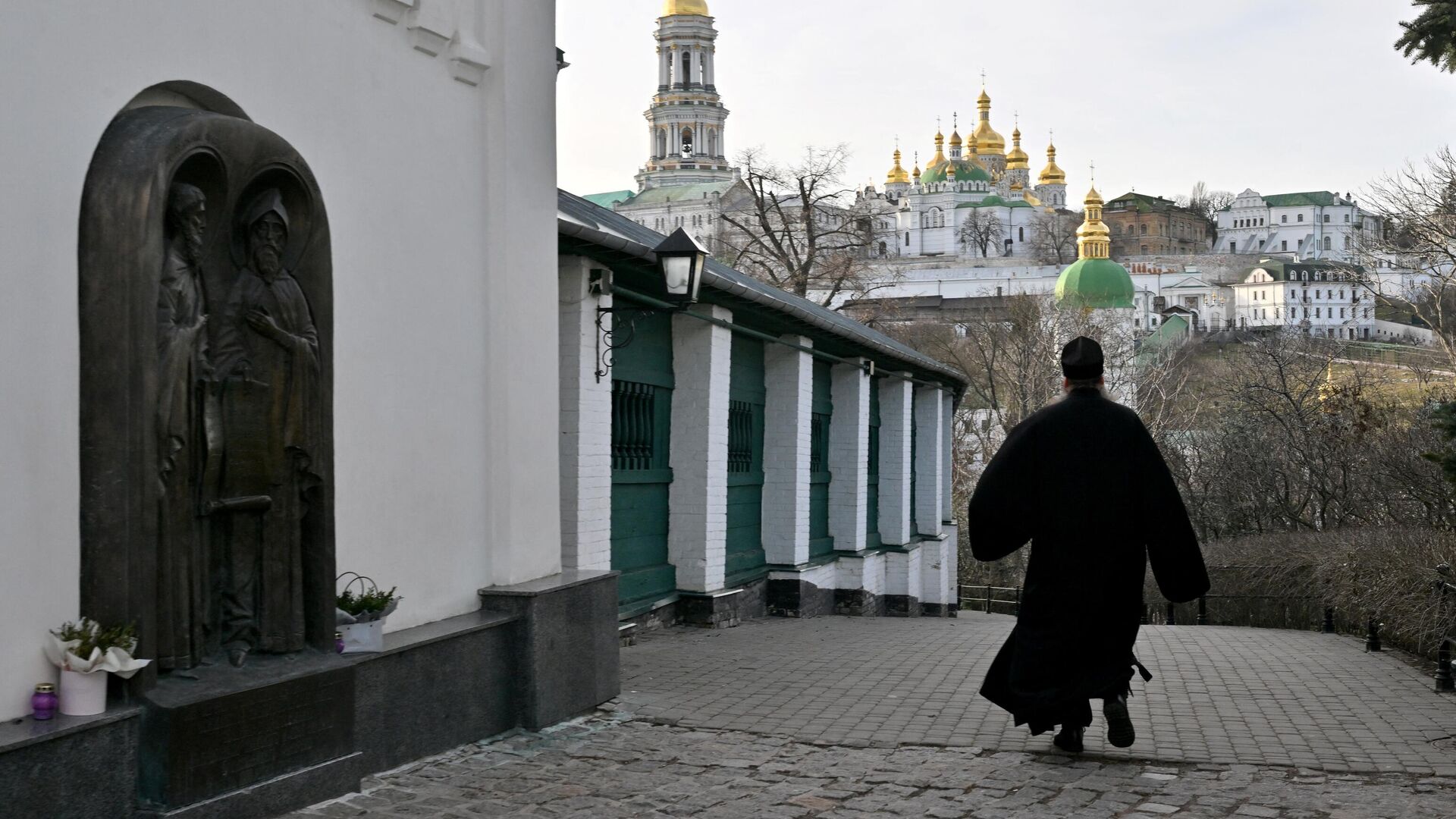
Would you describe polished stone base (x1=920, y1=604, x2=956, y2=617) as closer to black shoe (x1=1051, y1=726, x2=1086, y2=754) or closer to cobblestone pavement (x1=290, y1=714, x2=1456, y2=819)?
black shoe (x1=1051, y1=726, x2=1086, y2=754)

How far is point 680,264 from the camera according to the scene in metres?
10.2

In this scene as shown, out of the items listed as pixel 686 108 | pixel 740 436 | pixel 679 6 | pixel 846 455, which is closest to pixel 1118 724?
pixel 740 436

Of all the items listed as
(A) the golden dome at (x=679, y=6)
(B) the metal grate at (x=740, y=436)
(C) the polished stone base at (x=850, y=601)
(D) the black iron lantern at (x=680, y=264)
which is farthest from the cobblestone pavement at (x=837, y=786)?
(A) the golden dome at (x=679, y=6)

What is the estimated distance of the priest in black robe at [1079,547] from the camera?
21.8ft

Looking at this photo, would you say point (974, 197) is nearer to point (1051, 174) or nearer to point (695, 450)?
point (1051, 174)

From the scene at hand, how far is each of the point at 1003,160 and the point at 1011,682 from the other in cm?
15842

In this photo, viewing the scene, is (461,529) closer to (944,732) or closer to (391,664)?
(391,664)

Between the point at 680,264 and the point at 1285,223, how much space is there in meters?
174

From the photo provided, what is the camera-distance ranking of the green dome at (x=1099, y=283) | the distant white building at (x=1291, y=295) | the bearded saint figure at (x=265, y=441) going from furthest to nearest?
the distant white building at (x=1291, y=295) < the green dome at (x=1099, y=283) < the bearded saint figure at (x=265, y=441)

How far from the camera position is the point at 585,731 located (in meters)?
7.16

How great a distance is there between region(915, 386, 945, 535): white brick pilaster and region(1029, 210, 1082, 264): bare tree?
4746 inches

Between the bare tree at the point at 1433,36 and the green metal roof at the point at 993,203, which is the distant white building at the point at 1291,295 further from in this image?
the bare tree at the point at 1433,36

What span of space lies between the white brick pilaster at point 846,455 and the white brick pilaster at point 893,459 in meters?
2.75

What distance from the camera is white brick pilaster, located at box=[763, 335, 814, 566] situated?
50.6 ft
